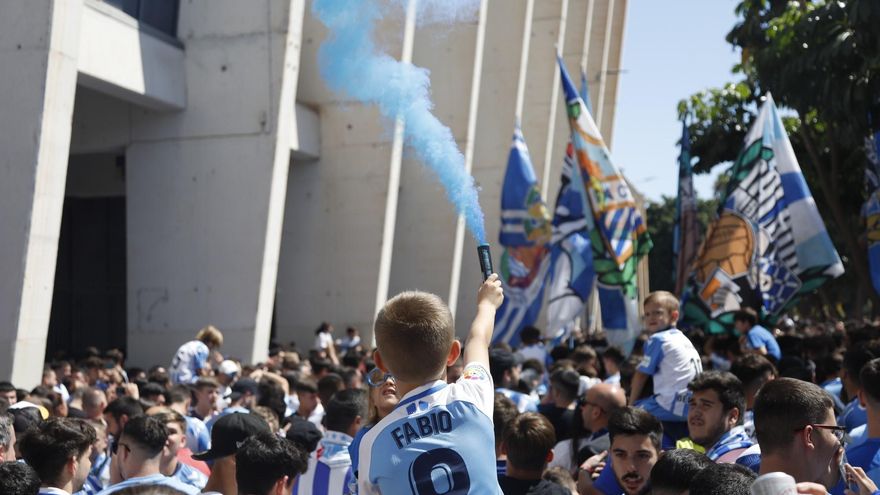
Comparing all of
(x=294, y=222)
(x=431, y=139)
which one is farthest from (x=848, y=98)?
(x=294, y=222)

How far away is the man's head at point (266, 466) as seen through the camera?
4.78 meters

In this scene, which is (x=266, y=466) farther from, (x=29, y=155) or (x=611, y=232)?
(x=29, y=155)

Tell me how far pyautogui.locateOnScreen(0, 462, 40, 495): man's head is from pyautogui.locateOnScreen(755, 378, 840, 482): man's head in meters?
2.66

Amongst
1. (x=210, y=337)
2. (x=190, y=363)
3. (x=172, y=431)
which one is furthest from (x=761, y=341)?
(x=172, y=431)

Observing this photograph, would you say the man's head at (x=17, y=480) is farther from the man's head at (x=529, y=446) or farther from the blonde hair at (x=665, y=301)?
the blonde hair at (x=665, y=301)

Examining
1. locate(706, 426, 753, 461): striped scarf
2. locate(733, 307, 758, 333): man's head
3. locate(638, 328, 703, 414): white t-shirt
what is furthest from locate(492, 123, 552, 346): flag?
locate(706, 426, 753, 461): striped scarf

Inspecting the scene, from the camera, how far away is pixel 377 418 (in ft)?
16.5

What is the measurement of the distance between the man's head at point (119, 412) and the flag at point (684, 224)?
37.9 feet

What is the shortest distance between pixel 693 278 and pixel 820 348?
1.81 m

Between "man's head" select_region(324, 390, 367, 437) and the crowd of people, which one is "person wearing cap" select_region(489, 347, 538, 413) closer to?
the crowd of people

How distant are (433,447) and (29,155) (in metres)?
12.6

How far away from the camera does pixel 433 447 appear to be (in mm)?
3500

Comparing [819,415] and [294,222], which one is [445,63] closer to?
[294,222]

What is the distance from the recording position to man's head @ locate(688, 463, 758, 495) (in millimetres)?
3537
